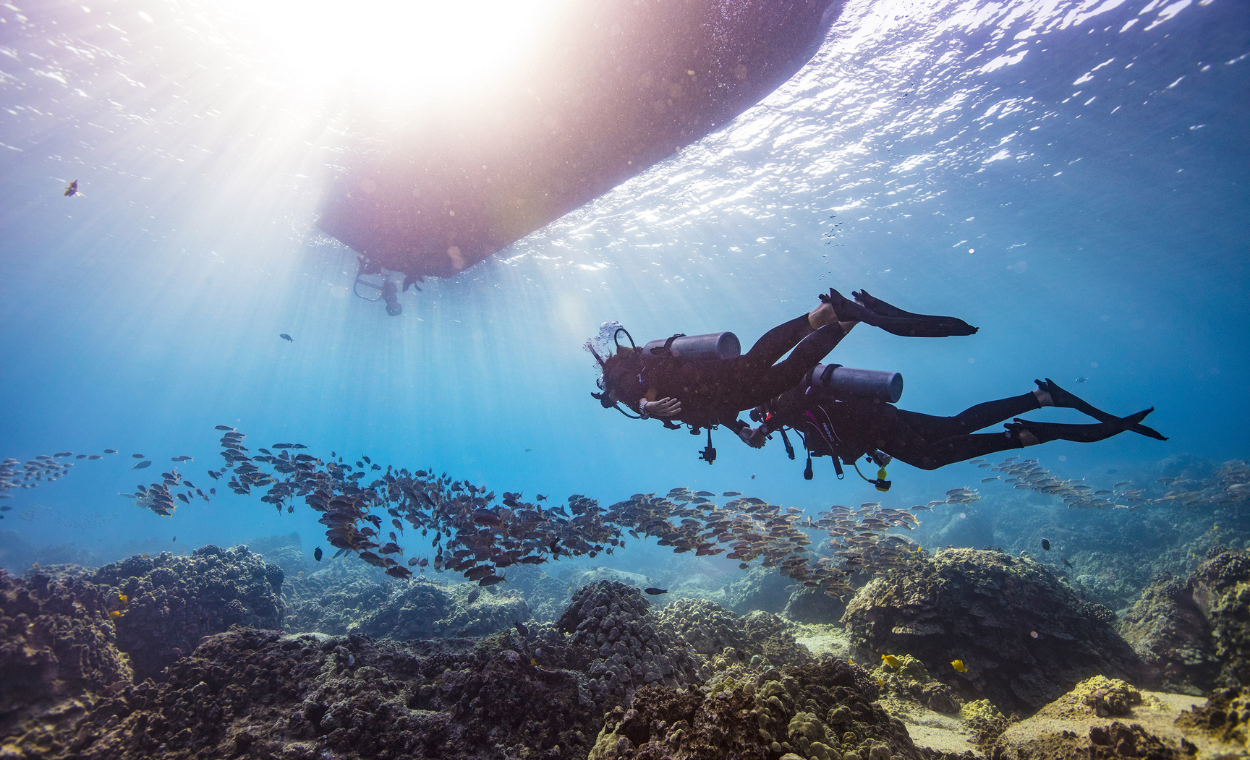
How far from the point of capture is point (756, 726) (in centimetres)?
256

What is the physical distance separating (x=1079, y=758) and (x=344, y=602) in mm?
18832

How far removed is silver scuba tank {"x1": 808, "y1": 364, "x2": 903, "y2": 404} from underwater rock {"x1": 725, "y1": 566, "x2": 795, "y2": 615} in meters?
12.1

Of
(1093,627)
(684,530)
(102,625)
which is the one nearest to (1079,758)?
(1093,627)

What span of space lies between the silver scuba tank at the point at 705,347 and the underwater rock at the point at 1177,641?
27.7 feet

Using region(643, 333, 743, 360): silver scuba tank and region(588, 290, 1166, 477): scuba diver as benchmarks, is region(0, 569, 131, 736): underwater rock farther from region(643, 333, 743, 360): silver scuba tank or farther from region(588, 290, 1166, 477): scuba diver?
region(643, 333, 743, 360): silver scuba tank

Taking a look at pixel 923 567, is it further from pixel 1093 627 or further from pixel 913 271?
pixel 913 271

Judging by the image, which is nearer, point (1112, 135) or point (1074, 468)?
point (1112, 135)

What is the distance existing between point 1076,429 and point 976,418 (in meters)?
0.69

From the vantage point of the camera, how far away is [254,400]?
110 metres

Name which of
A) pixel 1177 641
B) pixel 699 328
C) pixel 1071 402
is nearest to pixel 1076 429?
pixel 1071 402

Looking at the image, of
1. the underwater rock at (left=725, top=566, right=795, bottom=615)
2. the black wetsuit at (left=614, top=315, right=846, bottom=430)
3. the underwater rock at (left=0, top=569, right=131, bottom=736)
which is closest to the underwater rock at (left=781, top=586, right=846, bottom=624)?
the underwater rock at (left=725, top=566, right=795, bottom=615)

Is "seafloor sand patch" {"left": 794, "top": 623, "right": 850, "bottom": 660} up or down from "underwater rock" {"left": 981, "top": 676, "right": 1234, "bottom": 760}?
down

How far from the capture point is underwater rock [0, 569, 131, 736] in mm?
4547

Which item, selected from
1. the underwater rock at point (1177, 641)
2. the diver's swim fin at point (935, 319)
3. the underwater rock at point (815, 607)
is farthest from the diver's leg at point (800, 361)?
the underwater rock at point (815, 607)
